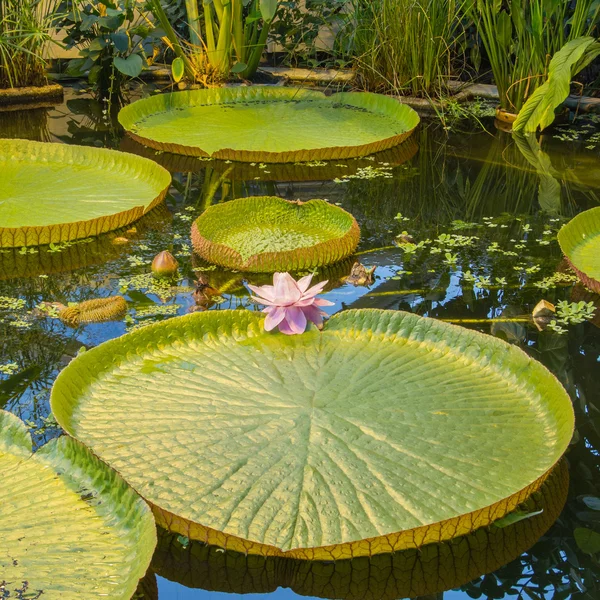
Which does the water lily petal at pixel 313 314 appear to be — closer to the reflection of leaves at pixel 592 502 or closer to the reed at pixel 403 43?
the reflection of leaves at pixel 592 502

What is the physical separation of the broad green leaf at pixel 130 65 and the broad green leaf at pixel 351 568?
3.48 metres

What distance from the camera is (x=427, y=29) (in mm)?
4398

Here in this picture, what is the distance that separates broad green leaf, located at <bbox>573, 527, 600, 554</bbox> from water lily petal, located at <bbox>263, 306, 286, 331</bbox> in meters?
0.80

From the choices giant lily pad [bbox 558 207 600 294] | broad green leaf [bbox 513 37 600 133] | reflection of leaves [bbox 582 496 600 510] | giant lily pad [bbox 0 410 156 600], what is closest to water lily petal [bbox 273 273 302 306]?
giant lily pad [bbox 0 410 156 600]

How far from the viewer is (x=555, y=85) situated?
3.97 metres

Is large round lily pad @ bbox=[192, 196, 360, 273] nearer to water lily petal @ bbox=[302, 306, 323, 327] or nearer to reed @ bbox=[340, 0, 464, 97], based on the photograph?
water lily petal @ bbox=[302, 306, 323, 327]

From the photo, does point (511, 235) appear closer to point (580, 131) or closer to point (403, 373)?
point (403, 373)

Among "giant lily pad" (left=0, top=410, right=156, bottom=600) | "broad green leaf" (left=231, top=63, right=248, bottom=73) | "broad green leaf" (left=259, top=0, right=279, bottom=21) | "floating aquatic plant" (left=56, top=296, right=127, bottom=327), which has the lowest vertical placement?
"floating aquatic plant" (left=56, top=296, right=127, bottom=327)

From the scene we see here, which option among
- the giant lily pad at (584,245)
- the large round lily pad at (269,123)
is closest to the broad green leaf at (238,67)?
the large round lily pad at (269,123)

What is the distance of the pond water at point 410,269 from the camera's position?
4.79ft

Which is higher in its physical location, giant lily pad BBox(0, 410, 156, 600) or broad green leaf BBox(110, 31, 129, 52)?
broad green leaf BBox(110, 31, 129, 52)

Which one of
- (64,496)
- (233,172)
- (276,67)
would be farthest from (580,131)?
(64,496)

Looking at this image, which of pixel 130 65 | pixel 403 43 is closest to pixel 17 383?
pixel 130 65

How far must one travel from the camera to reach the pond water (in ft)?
4.79
